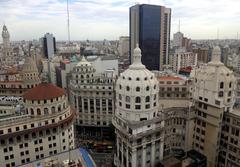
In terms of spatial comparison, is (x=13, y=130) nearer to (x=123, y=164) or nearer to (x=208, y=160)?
(x=123, y=164)

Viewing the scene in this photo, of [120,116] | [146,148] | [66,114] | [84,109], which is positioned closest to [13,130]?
[66,114]

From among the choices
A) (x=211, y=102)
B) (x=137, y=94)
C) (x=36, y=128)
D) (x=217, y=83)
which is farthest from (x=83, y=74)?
(x=217, y=83)

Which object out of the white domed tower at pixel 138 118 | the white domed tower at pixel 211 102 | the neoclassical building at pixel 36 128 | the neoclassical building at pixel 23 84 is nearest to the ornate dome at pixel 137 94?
the white domed tower at pixel 138 118

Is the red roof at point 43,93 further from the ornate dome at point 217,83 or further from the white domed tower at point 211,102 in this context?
the ornate dome at point 217,83

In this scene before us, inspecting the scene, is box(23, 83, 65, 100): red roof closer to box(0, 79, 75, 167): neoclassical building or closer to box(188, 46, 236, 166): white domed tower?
box(0, 79, 75, 167): neoclassical building

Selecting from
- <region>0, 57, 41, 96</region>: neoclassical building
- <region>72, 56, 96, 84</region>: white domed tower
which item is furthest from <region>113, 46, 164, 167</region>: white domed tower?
<region>0, 57, 41, 96</region>: neoclassical building

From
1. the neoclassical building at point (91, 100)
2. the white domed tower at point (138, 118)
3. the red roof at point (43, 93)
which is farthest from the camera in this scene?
the neoclassical building at point (91, 100)

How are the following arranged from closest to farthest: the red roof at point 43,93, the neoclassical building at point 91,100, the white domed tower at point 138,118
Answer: the white domed tower at point 138,118 < the red roof at point 43,93 < the neoclassical building at point 91,100
